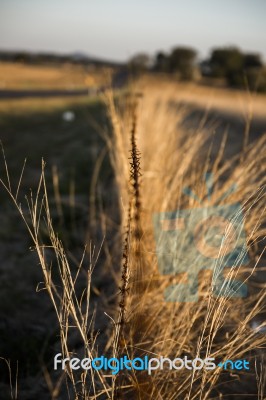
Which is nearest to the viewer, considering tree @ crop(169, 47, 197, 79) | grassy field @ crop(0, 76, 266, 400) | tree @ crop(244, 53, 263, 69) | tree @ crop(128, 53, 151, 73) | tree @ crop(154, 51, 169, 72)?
grassy field @ crop(0, 76, 266, 400)

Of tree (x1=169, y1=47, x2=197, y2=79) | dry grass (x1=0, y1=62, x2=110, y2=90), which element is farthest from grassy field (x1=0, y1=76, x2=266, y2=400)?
Result: tree (x1=169, y1=47, x2=197, y2=79)

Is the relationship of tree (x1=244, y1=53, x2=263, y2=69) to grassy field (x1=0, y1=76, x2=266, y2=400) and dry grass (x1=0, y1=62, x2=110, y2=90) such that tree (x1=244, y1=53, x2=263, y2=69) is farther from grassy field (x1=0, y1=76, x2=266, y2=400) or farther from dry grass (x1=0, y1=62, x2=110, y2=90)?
grassy field (x1=0, y1=76, x2=266, y2=400)

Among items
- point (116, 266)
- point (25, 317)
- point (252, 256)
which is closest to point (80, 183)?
point (116, 266)

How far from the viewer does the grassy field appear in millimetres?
967

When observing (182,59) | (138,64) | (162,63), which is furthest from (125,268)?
(162,63)

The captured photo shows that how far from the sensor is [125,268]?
0.81 metres

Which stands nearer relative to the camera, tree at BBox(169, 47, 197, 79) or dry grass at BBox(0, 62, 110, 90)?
dry grass at BBox(0, 62, 110, 90)

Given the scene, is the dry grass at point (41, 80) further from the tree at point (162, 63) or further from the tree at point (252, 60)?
the tree at point (252, 60)

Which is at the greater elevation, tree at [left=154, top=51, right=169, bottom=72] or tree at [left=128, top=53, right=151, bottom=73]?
tree at [left=154, top=51, right=169, bottom=72]

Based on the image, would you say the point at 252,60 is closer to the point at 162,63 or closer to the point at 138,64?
the point at 162,63

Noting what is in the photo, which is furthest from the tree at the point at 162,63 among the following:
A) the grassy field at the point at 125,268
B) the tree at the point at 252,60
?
the grassy field at the point at 125,268

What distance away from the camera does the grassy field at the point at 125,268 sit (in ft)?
3.17

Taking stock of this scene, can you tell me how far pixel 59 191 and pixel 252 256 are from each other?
A: 6.63ft

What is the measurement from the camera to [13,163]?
3.94 meters
